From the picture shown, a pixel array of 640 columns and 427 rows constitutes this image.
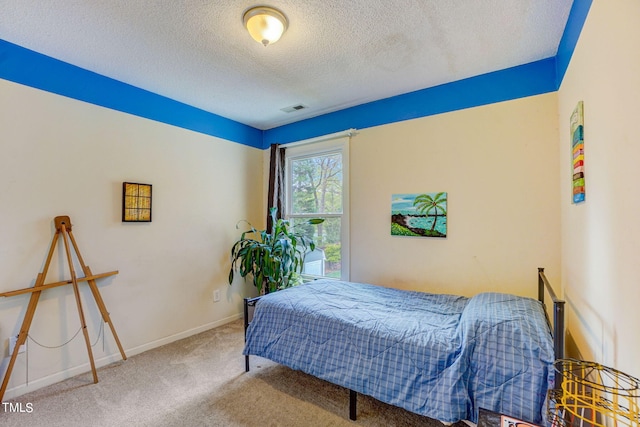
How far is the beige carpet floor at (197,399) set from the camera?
1767 mm

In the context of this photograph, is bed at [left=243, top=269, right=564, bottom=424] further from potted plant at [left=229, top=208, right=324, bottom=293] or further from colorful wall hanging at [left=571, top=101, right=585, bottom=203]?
potted plant at [left=229, top=208, right=324, bottom=293]

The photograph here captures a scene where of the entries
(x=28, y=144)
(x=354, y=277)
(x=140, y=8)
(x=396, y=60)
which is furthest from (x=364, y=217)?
(x=28, y=144)

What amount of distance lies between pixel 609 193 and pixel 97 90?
3.52 m

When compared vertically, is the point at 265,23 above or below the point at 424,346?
above

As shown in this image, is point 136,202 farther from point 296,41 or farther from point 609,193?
point 609,193

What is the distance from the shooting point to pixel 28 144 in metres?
2.11

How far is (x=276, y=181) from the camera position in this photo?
12.3 ft

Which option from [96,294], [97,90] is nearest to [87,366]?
[96,294]

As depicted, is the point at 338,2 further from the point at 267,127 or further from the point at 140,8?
the point at 267,127

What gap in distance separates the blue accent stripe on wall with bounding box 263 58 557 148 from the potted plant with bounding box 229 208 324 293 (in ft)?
3.89

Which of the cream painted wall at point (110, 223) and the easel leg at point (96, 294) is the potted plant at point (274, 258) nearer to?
the cream painted wall at point (110, 223)

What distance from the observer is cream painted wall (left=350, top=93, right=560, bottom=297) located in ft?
7.26

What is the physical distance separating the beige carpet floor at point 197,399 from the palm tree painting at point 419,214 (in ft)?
4.83

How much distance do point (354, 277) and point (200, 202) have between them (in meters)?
1.94
